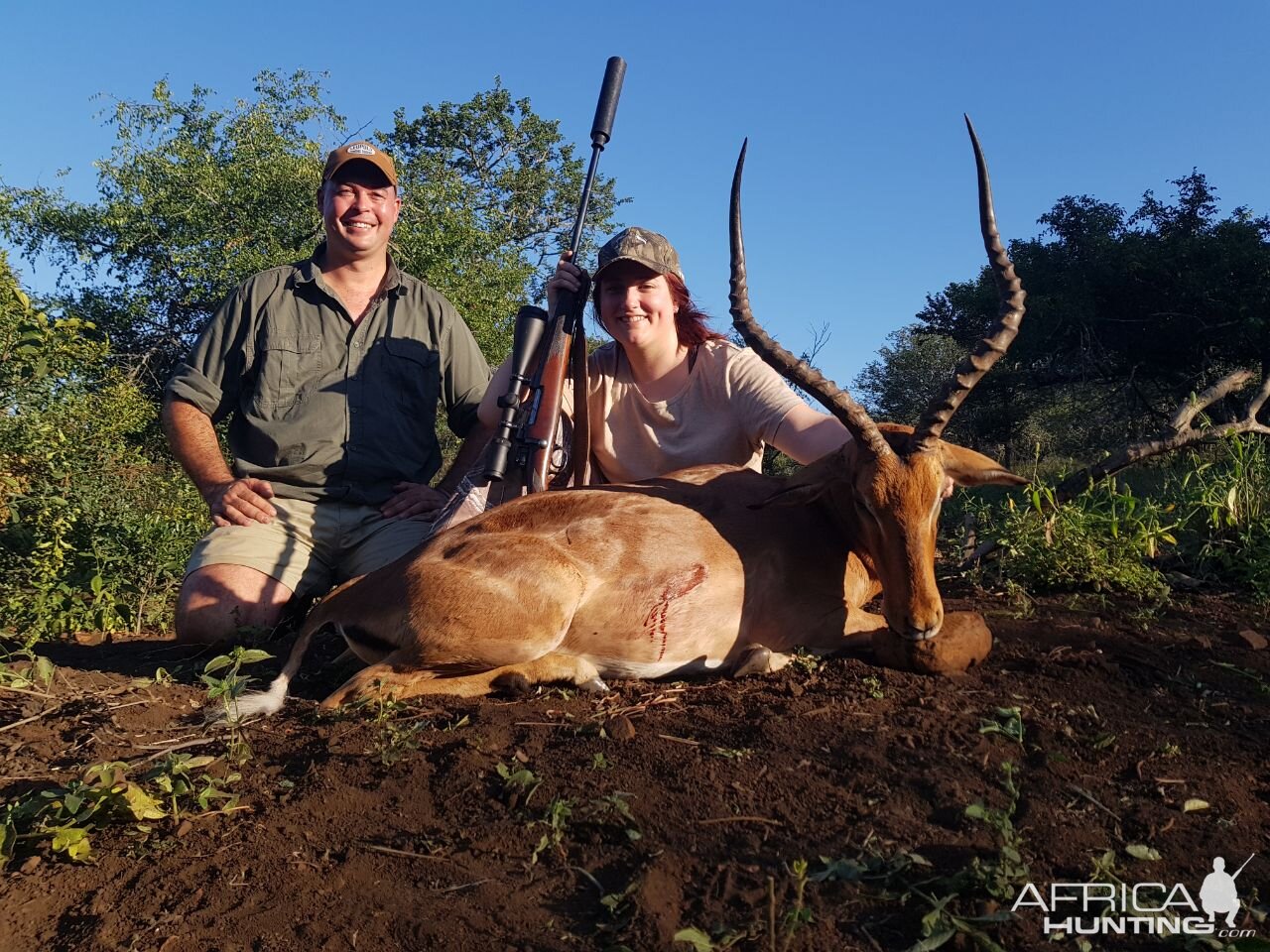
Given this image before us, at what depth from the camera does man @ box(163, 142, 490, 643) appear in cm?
614

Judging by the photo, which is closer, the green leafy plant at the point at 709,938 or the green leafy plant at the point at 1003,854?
the green leafy plant at the point at 709,938

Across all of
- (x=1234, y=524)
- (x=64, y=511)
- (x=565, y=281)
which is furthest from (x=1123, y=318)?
(x=64, y=511)

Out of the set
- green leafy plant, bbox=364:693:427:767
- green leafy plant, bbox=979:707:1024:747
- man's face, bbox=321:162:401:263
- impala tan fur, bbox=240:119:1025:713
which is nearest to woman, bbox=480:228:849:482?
impala tan fur, bbox=240:119:1025:713

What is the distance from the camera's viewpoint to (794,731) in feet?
11.6

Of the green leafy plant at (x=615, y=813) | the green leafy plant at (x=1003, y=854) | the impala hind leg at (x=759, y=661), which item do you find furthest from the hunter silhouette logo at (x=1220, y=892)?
the impala hind leg at (x=759, y=661)

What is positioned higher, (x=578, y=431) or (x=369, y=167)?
(x=369, y=167)

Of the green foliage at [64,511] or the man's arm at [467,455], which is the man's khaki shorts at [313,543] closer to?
the man's arm at [467,455]

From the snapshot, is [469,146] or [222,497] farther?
[469,146]

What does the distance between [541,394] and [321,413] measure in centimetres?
161

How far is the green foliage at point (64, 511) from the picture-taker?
619 centimetres

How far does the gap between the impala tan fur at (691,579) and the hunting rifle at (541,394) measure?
853mm

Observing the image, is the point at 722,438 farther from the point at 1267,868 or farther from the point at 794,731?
the point at 1267,868

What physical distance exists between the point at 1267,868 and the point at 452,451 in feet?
47.2

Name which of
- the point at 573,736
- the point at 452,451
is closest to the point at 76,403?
the point at 573,736
